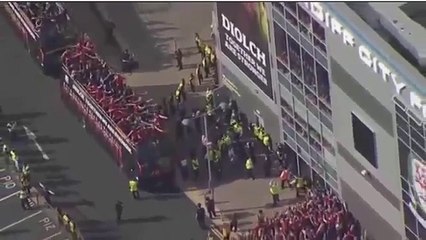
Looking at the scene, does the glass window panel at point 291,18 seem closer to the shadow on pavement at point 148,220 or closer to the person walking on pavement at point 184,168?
the person walking on pavement at point 184,168

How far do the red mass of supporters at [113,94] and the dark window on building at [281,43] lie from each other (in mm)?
2676

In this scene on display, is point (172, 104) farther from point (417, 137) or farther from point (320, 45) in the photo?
point (417, 137)

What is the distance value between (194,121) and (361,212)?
14.8 feet

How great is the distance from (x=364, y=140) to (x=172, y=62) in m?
6.80

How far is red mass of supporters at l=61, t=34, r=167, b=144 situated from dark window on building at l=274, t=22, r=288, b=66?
2.68m

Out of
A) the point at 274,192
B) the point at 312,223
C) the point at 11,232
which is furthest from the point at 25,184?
the point at 312,223

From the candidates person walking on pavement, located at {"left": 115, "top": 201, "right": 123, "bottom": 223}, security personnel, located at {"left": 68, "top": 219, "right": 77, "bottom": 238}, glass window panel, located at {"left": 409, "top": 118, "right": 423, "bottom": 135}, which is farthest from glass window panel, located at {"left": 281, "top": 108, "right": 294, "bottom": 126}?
security personnel, located at {"left": 68, "top": 219, "right": 77, "bottom": 238}

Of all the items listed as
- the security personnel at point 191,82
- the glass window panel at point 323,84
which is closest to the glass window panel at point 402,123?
the glass window panel at point 323,84

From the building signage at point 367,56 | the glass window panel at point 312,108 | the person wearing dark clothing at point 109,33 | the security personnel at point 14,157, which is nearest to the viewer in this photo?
the building signage at point 367,56

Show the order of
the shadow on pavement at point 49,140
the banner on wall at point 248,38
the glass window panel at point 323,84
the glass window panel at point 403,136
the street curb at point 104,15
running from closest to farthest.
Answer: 1. the glass window panel at point 403,136
2. the glass window panel at point 323,84
3. the banner on wall at point 248,38
4. the shadow on pavement at point 49,140
5. the street curb at point 104,15

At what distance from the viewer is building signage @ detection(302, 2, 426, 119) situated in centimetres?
3856

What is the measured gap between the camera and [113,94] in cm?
4425

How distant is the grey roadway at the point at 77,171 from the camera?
138 ft

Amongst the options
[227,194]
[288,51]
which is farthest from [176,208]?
[288,51]
